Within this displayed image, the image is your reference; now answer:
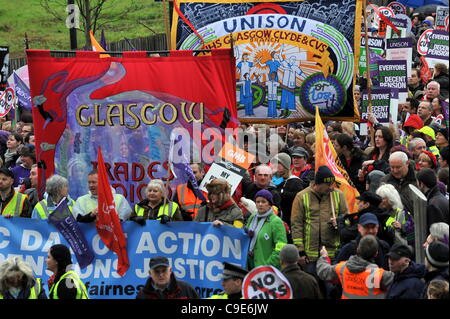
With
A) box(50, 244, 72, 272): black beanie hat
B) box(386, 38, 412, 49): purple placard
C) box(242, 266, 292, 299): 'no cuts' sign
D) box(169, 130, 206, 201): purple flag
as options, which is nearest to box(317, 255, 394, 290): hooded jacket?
box(242, 266, 292, 299): 'no cuts' sign

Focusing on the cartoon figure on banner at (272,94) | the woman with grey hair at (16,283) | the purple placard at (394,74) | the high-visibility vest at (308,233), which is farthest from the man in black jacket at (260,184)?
the purple placard at (394,74)

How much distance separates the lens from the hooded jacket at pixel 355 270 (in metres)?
8.43

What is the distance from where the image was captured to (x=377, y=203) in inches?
386

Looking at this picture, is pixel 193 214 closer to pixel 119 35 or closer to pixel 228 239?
pixel 228 239

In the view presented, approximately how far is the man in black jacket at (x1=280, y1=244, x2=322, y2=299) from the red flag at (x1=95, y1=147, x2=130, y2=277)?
6.41 ft

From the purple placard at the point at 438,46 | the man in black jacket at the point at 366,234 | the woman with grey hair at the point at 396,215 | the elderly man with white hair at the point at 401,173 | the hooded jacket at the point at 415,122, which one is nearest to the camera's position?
the man in black jacket at the point at 366,234

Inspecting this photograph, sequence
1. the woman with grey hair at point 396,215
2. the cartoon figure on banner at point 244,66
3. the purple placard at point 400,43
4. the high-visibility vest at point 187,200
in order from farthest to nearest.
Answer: the purple placard at point 400,43
the cartoon figure on banner at point 244,66
the high-visibility vest at point 187,200
the woman with grey hair at point 396,215

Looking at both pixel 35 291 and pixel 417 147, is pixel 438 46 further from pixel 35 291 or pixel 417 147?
pixel 35 291

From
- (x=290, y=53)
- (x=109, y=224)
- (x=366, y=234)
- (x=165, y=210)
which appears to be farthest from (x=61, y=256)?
(x=290, y=53)

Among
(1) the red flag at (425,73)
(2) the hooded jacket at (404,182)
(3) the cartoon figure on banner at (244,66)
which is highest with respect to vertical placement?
(3) the cartoon figure on banner at (244,66)

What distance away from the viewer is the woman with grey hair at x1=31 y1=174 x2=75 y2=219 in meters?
10.8

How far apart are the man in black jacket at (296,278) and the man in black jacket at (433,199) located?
1.07 m

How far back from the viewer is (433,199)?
9.52 m

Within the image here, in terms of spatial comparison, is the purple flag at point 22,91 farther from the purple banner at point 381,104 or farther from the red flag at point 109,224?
the red flag at point 109,224
